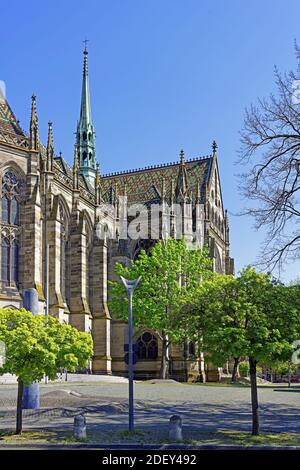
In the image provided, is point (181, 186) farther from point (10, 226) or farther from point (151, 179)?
point (10, 226)

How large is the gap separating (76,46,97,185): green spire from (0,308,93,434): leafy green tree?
4681 cm

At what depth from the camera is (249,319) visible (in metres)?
16.2

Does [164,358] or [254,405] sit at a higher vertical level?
[254,405]

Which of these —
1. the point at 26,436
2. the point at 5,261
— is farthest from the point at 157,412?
the point at 5,261

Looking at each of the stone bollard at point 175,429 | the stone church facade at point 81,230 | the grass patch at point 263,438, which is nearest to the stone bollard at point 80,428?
the stone bollard at point 175,429

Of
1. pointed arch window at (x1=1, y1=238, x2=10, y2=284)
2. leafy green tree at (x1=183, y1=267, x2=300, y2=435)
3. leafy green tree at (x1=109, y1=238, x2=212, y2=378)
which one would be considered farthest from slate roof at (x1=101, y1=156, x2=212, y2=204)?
leafy green tree at (x1=183, y1=267, x2=300, y2=435)

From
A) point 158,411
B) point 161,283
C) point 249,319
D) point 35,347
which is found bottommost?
point 158,411

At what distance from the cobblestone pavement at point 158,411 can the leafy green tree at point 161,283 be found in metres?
13.3

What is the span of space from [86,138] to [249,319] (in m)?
52.2

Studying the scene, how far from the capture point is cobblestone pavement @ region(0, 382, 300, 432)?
17812 mm

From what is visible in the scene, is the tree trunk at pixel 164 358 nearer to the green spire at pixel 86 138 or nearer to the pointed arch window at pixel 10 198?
the pointed arch window at pixel 10 198

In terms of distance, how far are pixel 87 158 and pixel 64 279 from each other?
886 inches

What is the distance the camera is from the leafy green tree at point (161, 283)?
41.7 metres
